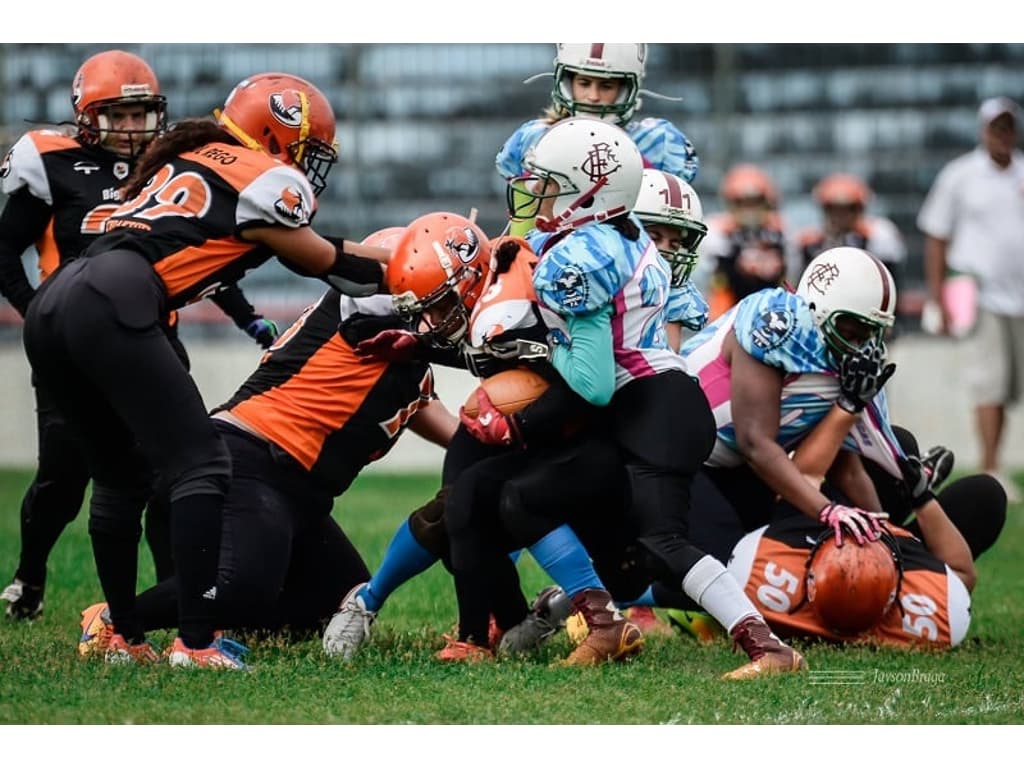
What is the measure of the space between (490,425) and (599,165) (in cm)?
77

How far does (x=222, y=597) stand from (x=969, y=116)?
9.05m

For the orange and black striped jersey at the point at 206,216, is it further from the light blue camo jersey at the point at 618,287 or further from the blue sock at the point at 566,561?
the blue sock at the point at 566,561

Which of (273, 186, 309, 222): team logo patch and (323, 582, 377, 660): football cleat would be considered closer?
(273, 186, 309, 222): team logo patch

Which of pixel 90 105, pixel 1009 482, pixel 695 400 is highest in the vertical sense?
pixel 90 105

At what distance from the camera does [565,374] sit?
484 centimetres

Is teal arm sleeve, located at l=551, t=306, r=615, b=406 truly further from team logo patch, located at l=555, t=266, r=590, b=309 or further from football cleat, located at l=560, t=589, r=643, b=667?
football cleat, located at l=560, t=589, r=643, b=667

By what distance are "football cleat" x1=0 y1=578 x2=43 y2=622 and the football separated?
6.08 ft

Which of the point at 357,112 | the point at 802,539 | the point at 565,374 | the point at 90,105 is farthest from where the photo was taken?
the point at 357,112

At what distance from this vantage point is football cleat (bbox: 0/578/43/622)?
5.98m

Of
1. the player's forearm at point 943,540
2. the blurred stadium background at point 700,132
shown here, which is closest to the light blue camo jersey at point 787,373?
the player's forearm at point 943,540

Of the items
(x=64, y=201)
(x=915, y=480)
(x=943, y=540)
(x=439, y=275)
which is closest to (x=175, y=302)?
(x=439, y=275)

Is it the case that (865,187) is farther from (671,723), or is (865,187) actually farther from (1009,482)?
(671,723)

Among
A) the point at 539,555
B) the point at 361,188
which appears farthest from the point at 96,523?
the point at 361,188

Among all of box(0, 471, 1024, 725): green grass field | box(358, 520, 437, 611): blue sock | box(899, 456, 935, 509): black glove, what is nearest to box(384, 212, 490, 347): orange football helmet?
box(358, 520, 437, 611): blue sock
